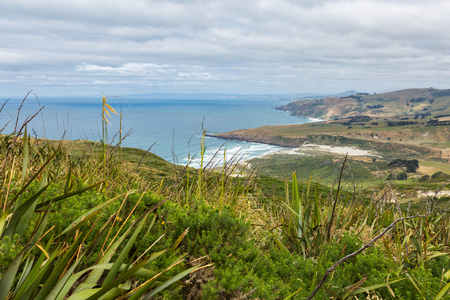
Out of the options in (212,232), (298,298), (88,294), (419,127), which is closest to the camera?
(88,294)

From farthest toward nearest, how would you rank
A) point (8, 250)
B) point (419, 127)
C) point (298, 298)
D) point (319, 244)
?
point (419, 127) → point (319, 244) → point (298, 298) → point (8, 250)

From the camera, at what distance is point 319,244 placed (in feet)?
9.92

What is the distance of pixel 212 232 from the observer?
234 cm

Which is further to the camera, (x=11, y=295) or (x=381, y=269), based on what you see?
(x=381, y=269)

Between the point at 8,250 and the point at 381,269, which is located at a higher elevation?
the point at 8,250

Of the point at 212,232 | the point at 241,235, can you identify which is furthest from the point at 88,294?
the point at 241,235

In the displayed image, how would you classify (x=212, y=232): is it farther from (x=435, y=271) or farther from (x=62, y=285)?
(x=435, y=271)

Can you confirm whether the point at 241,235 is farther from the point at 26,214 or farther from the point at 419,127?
the point at 419,127

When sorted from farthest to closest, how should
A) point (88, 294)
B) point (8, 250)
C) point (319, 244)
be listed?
point (319, 244) → point (8, 250) → point (88, 294)

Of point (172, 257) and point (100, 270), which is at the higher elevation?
point (100, 270)

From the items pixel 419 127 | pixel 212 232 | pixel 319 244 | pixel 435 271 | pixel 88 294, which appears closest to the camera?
pixel 88 294

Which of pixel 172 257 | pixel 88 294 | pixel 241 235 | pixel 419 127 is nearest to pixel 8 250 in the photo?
pixel 88 294

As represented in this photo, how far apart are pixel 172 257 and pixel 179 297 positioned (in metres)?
0.24

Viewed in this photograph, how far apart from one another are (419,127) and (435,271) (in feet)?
484
